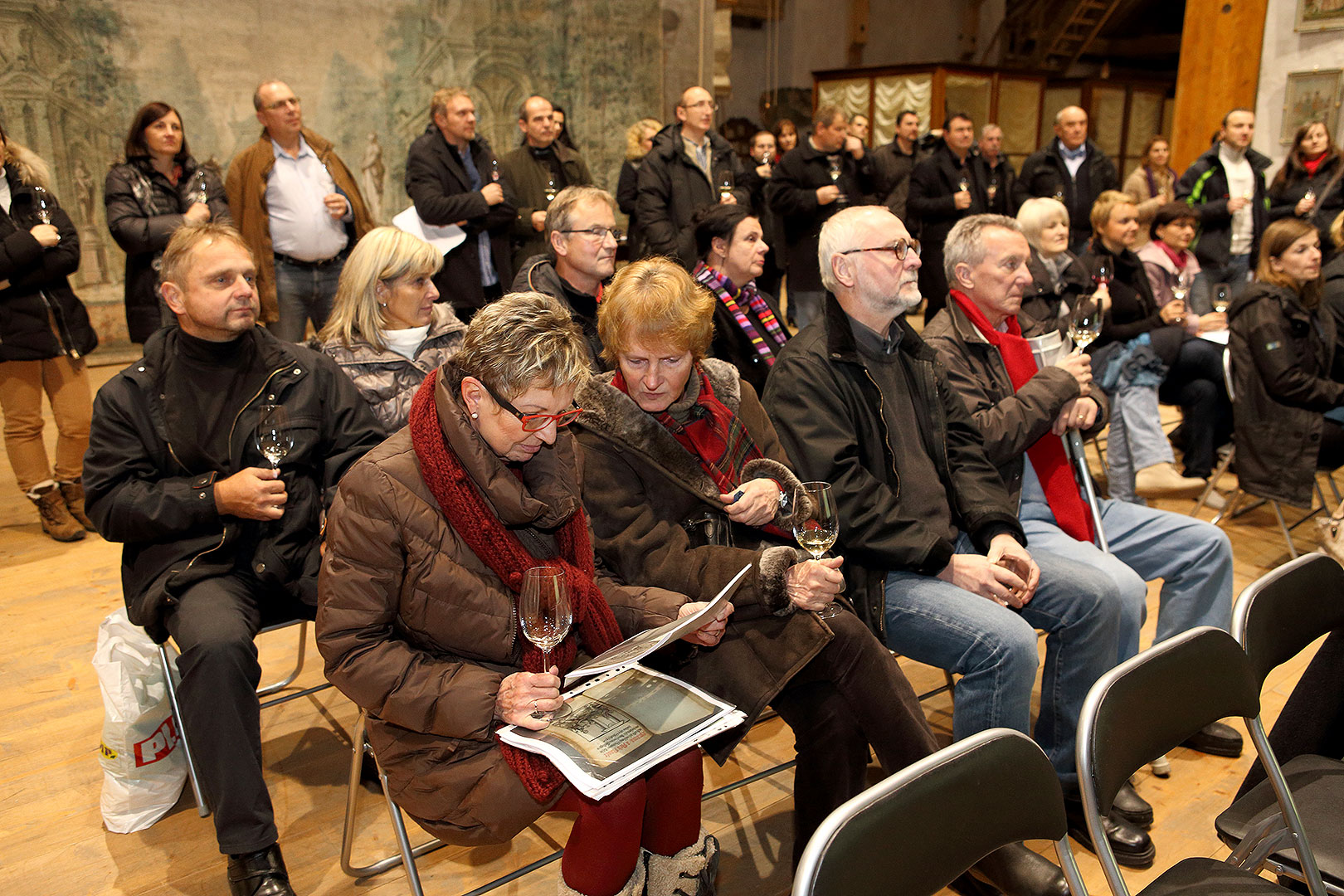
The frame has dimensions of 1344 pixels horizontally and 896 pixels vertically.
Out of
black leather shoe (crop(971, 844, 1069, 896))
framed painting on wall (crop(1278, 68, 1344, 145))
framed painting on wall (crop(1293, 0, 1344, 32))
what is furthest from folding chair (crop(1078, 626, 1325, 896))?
framed painting on wall (crop(1293, 0, 1344, 32))

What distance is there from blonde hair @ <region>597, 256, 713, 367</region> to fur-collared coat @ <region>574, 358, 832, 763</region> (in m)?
0.14

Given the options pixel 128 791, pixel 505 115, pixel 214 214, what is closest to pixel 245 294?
pixel 128 791

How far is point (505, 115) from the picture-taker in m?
10.1

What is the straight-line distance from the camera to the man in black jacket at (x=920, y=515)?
2.37 metres

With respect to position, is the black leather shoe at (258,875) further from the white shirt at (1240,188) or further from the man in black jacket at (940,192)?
the white shirt at (1240,188)

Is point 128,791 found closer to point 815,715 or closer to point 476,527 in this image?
point 476,527

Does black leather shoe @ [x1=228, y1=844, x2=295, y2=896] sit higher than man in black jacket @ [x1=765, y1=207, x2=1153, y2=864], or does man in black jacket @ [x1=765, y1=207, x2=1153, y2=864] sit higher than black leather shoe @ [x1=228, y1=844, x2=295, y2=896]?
man in black jacket @ [x1=765, y1=207, x2=1153, y2=864]

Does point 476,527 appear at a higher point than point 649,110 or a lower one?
lower

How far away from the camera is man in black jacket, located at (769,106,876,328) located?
6621mm

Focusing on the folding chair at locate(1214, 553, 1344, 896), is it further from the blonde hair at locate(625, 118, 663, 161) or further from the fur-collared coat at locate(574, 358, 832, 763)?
the blonde hair at locate(625, 118, 663, 161)

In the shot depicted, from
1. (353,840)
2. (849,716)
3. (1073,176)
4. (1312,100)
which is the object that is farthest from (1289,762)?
(1312,100)

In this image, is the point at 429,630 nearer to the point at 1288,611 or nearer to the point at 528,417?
the point at 528,417

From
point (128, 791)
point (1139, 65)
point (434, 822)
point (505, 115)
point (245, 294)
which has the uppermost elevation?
point (1139, 65)

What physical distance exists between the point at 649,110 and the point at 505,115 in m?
1.60
